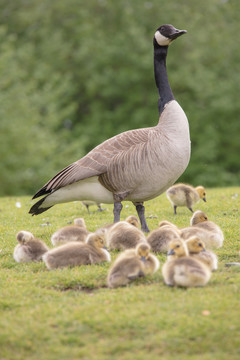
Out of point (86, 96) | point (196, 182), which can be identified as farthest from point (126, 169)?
point (86, 96)

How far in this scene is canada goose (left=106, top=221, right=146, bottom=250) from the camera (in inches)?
288

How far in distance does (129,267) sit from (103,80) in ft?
102

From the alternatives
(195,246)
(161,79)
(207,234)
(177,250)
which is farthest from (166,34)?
(177,250)

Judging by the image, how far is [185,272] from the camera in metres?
5.73

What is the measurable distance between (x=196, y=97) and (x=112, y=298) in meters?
31.1

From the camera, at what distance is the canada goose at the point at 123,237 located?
730 cm

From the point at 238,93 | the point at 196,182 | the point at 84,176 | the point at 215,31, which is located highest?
the point at 215,31

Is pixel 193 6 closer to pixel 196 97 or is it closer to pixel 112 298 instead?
pixel 196 97

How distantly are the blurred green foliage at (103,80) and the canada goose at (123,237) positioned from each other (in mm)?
21233

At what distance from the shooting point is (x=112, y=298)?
5562 millimetres

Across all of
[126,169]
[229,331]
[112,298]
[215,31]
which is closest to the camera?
[229,331]

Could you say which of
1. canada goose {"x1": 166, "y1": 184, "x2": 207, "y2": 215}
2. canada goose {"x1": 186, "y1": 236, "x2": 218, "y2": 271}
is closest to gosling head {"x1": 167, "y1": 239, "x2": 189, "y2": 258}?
canada goose {"x1": 186, "y1": 236, "x2": 218, "y2": 271}

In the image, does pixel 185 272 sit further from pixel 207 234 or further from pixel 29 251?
pixel 29 251

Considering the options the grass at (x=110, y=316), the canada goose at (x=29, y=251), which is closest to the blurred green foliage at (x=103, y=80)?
the canada goose at (x=29, y=251)
